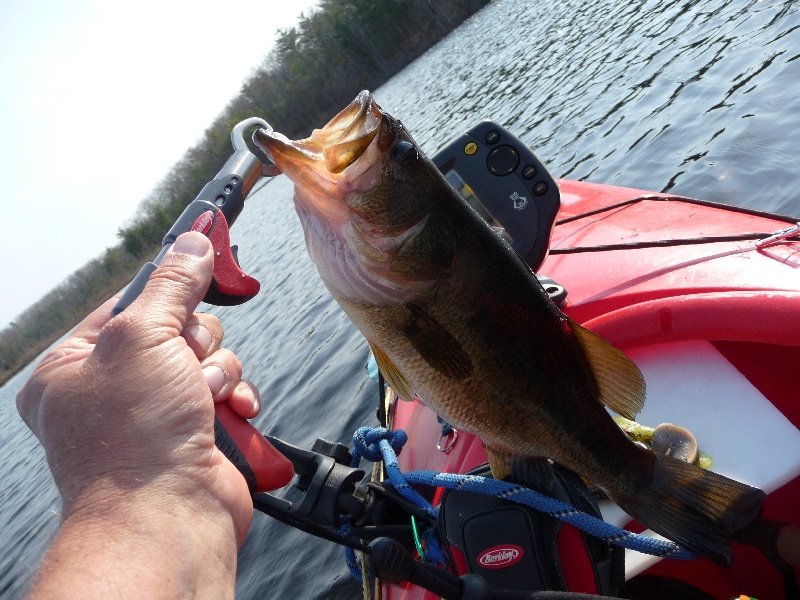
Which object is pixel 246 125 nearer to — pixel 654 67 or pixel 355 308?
pixel 355 308

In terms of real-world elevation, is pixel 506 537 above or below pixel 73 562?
below

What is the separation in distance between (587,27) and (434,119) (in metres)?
6.16

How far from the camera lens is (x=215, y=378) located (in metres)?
2.10

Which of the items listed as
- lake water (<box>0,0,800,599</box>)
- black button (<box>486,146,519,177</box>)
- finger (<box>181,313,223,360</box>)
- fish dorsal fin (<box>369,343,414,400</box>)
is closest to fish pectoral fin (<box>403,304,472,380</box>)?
fish dorsal fin (<box>369,343,414,400</box>)

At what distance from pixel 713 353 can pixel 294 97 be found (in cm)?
6272

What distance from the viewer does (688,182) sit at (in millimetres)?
7520

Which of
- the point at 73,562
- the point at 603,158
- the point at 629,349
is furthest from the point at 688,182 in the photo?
the point at 73,562

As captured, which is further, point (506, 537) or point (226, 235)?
point (226, 235)

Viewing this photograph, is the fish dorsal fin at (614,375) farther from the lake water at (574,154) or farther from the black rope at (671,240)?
the lake water at (574,154)

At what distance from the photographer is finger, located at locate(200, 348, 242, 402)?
209cm

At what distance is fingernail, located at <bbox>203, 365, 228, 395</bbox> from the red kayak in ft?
4.03

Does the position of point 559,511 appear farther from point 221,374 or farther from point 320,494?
point 221,374

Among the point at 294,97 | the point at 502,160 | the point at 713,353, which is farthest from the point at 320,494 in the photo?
the point at 294,97

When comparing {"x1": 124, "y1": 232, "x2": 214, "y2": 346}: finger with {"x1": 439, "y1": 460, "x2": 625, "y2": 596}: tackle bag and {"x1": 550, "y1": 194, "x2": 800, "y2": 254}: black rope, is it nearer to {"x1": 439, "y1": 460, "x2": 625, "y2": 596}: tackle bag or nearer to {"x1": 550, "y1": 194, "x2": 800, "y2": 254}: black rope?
{"x1": 439, "y1": 460, "x2": 625, "y2": 596}: tackle bag
